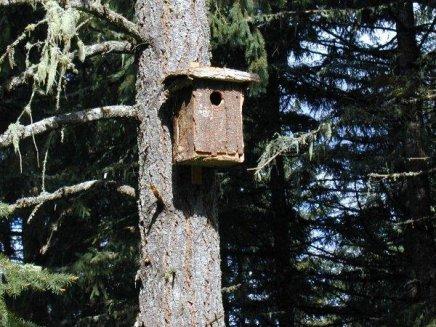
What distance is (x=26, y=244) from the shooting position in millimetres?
12328

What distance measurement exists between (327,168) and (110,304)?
10.4 feet

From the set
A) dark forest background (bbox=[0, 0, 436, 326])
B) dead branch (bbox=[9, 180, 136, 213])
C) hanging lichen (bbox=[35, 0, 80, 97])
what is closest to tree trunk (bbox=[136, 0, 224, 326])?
dead branch (bbox=[9, 180, 136, 213])

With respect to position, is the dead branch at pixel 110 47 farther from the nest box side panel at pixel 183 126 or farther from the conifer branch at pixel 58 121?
the nest box side panel at pixel 183 126

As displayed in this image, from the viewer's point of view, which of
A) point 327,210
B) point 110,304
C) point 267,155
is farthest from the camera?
point 327,210

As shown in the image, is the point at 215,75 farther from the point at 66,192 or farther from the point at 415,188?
the point at 415,188

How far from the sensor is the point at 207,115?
5.48 meters

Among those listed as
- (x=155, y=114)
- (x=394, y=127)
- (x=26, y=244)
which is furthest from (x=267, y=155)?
(x=26, y=244)

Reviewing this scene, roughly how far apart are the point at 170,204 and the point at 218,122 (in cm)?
62

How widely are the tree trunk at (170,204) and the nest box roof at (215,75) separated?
0.22 metres

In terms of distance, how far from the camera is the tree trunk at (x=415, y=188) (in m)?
9.23

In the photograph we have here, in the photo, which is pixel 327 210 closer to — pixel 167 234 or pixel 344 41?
pixel 344 41

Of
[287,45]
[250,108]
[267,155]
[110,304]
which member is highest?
[287,45]

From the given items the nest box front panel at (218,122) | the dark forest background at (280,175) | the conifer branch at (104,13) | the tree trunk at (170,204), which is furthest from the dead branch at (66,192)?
the dark forest background at (280,175)

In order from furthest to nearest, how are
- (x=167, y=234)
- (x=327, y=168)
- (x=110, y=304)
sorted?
(x=327, y=168) < (x=110, y=304) < (x=167, y=234)
